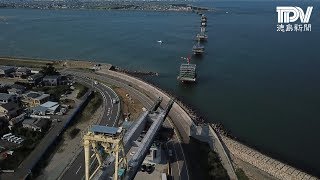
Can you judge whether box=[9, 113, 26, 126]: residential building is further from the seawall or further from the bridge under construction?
the seawall

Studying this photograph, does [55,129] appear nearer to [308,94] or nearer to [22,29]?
[308,94]

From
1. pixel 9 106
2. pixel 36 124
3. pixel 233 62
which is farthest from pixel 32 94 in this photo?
pixel 233 62

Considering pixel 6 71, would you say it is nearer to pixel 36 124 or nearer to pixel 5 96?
pixel 5 96

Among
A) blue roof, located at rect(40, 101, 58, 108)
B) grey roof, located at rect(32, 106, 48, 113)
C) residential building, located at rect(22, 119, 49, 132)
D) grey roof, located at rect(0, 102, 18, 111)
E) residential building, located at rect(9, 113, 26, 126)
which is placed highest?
grey roof, located at rect(0, 102, 18, 111)

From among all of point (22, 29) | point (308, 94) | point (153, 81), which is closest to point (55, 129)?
point (153, 81)

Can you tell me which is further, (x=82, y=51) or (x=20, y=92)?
(x=82, y=51)

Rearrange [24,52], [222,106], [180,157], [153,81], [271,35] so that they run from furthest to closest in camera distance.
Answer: [271,35] → [24,52] → [153,81] → [222,106] → [180,157]

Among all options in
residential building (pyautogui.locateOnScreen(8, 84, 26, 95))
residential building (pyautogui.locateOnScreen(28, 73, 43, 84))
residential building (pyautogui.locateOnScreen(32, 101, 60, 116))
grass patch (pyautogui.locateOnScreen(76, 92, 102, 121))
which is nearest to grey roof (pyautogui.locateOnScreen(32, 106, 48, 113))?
residential building (pyautogui.locateOnScreen(32, 101, 60, 116))
